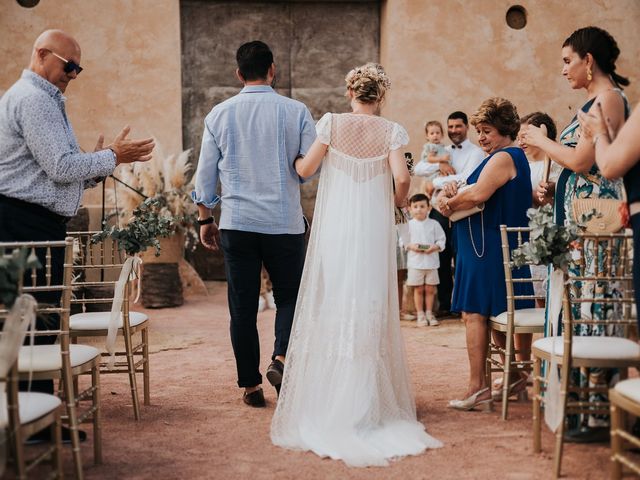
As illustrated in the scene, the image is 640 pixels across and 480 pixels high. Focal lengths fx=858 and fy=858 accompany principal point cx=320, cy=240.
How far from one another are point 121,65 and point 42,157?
22.0 feet

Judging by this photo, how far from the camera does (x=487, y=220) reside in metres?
4.79

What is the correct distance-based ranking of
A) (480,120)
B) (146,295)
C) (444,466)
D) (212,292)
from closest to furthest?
(444,466)
(480,120)
(146,295)
(212,292)

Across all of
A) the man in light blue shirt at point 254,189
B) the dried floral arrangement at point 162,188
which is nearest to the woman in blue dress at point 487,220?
the man in light blue shirt at point 254,189

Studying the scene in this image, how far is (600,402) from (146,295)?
623 cm

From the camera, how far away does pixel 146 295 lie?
9.31 m

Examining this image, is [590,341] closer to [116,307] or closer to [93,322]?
[116,307]

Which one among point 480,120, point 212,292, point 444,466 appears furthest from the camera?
point 212,292

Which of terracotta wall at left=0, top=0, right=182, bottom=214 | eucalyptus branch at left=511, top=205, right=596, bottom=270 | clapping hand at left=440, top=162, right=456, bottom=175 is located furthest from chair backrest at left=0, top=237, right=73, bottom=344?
terracotta wall at left=0, top=0, right=182, bottom=214

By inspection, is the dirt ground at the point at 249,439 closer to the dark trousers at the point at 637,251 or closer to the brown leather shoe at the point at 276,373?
the brown leather shoe at the point at 276,373

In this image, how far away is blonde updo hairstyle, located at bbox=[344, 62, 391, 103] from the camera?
4.45 metres

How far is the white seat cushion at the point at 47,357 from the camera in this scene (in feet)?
11.7

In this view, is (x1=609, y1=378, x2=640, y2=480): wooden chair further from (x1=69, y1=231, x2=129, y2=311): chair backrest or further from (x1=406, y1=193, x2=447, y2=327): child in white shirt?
(x1=406, y1=193, x2=447, y2=327): child in white shirt

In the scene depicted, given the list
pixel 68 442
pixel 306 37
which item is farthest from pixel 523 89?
pixel 68 442

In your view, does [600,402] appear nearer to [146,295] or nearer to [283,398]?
[283,398]
